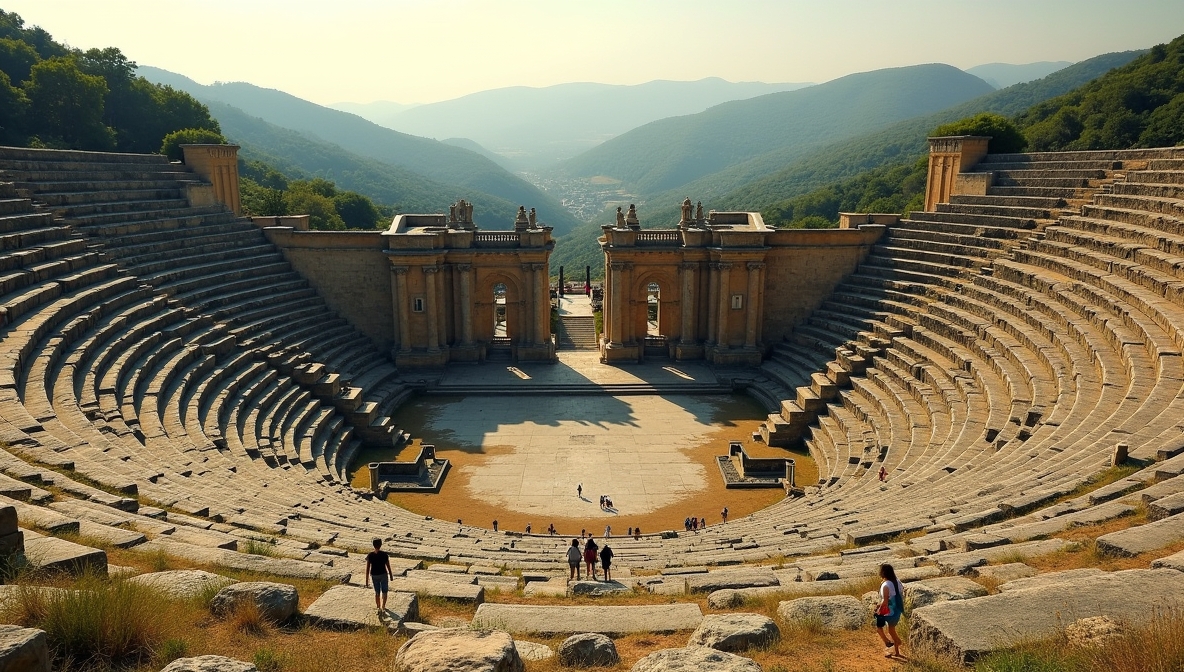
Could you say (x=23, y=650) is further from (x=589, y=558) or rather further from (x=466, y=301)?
Result: (x=466, y=301)

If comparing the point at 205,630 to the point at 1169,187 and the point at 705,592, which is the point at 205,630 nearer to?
the point at 705,592

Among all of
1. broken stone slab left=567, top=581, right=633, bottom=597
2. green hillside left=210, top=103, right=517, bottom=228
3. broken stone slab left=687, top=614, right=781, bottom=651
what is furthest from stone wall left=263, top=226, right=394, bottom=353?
green hillside left=210, top=103, right=517, bottom=228

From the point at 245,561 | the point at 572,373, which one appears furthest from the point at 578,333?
the point at 245,561

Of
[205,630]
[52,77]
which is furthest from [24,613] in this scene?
[52,77]

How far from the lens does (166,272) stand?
29.9 meters

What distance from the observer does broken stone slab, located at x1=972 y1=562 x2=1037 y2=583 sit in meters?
9.94

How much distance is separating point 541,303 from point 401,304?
7212 mm

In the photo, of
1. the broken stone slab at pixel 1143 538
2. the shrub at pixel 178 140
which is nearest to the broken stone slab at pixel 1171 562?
the broken stone slab at pixel 1143 538

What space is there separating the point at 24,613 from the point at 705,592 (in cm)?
868

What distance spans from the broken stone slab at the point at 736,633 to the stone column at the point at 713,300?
3067 cm

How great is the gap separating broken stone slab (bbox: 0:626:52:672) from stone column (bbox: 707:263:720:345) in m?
34.5

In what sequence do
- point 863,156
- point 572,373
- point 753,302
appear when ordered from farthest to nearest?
point 863,156 < point 572,373 < point 753,302

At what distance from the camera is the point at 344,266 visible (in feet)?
125

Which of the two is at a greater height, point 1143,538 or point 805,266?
point 805,266
